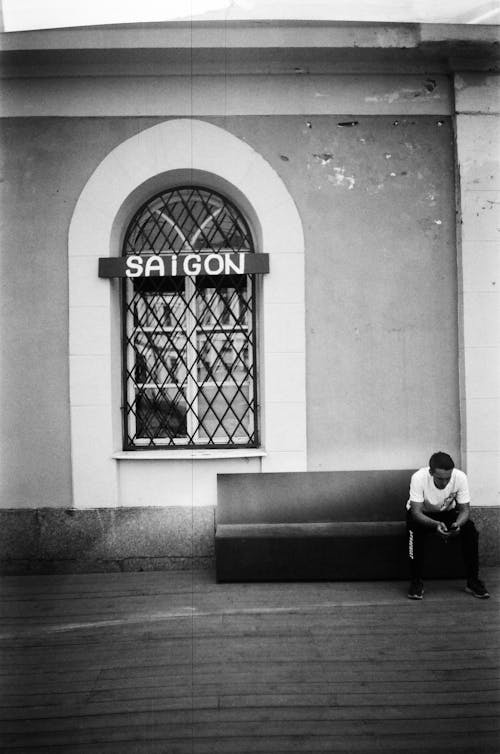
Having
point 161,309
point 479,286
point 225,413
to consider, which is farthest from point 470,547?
point 161,309

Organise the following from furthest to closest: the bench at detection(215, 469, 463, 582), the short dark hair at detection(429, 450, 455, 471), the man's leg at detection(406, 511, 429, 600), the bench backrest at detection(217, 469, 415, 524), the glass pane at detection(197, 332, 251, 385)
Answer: the glass pane at detection(197, 332, 251, 385) → the bench backrest at detection(217, 469, 415, 524) → the bench at detection(215, 469, 463, 582) → the man's leg at detection(406, 511, 429, 600) → the short dark hair at detection(429, 450, 455, 471)

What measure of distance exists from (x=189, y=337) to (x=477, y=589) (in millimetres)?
3676

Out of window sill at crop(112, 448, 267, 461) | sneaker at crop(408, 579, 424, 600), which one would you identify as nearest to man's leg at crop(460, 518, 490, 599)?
sneaker at crop(408, 579, 424, 600)

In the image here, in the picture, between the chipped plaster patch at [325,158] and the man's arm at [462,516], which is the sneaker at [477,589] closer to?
the man's arm at [462,516]

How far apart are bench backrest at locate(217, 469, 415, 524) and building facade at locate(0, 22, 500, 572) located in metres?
0.16

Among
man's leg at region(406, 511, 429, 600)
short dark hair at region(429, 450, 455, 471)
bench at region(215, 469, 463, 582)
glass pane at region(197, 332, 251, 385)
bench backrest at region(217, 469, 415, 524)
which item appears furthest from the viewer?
glass pane at region(197, 332, 251, 385)

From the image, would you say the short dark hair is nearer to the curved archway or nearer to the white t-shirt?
the white t-shirt

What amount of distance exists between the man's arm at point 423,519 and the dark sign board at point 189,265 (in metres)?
2.68

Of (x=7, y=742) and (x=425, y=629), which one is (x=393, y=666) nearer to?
(x=425, y=629)

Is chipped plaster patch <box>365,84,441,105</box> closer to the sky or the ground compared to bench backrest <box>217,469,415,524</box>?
closer to the sky

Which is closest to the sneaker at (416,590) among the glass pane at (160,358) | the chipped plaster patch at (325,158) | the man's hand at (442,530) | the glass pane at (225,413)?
the man's hand at (442,530)

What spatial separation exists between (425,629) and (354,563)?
3.60 feet

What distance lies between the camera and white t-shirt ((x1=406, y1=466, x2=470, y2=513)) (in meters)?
4.91

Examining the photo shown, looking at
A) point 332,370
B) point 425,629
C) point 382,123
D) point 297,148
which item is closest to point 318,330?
point 332,370
